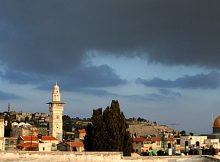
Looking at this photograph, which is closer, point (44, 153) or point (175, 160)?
point (44, 153)

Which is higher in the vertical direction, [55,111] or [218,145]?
[55,111]

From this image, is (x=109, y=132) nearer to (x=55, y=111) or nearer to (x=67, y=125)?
(x=55, y=111)

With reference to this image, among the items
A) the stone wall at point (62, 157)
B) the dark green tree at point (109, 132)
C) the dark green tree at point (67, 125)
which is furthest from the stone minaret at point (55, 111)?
the dark green tree at point (67, 125)

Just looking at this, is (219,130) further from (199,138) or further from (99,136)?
(99,136)

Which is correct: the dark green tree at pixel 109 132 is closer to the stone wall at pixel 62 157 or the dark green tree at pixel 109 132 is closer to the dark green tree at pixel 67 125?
the stone wall at pixel 62 157

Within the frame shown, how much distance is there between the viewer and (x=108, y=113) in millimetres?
47906

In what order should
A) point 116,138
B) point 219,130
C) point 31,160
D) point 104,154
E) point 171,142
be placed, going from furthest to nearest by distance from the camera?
1. point 219,130
2. point 171,142
3. point 116,138
4. point 104,154
5. point 31,160

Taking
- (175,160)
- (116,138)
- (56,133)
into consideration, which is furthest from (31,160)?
(56,133)

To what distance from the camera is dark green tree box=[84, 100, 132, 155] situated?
4634cm

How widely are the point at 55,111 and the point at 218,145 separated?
2855 centimetres

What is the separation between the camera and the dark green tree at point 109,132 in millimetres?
46344

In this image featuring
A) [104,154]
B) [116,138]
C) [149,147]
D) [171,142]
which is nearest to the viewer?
[104,154]

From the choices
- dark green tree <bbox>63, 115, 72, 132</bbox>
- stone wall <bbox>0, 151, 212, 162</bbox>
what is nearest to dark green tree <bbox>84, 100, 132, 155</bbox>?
A: stone wall <bbox>0, 151, 212, 162</bbox>

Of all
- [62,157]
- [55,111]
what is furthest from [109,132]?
[55,111]
